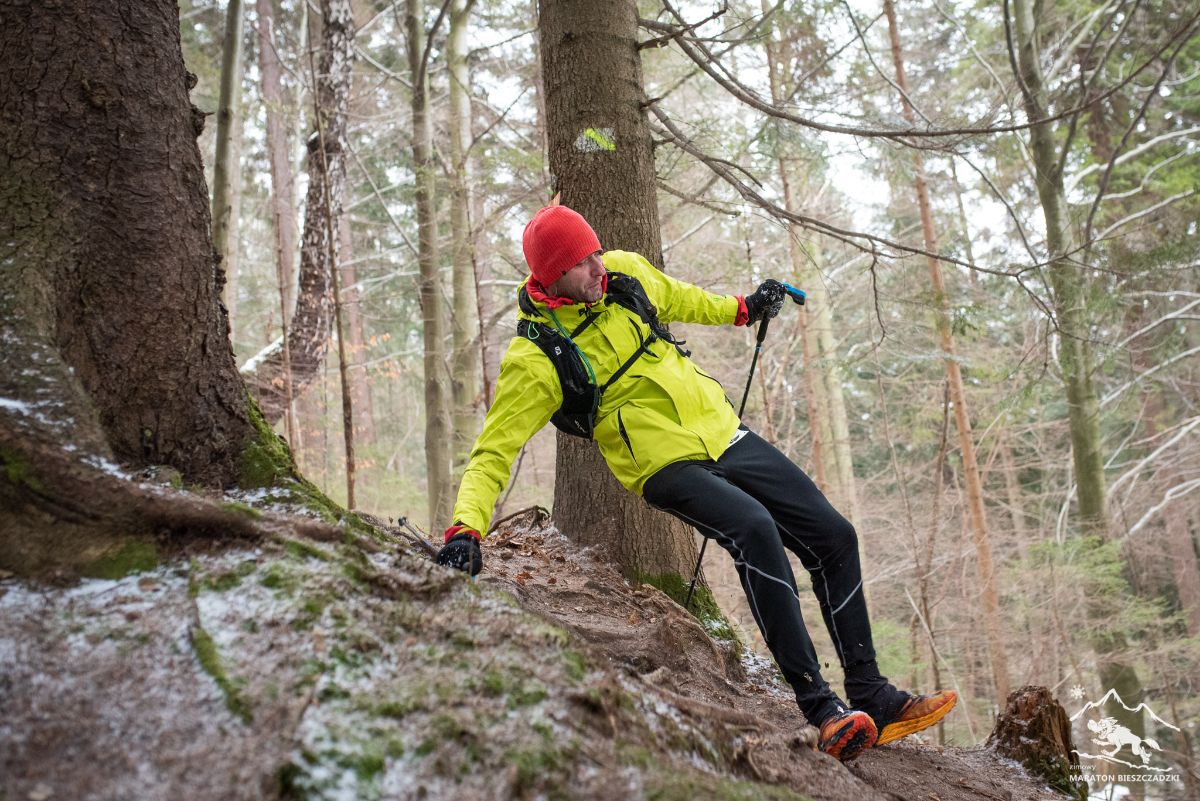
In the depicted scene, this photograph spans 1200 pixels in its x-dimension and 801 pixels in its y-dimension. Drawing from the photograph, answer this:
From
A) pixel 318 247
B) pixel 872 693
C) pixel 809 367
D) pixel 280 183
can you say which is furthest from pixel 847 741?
pixel 280 183

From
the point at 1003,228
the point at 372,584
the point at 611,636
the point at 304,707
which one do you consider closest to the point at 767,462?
the point at 611,636

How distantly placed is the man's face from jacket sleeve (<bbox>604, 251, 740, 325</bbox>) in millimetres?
238

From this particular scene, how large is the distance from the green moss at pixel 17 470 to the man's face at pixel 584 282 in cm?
200

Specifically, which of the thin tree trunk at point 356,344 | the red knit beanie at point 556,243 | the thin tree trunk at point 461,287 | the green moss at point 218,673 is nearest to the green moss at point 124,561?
the green moss at point 218,673

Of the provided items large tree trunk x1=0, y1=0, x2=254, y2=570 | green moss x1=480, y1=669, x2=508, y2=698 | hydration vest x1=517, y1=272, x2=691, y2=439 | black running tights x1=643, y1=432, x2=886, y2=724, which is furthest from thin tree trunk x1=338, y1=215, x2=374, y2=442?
green moss x1=480, y1=669, x2=508, y2=698

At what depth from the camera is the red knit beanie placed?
3.53 meters

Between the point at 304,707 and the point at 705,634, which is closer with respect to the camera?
the point at 304,707

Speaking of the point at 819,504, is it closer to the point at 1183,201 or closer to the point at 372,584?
the point at 372,584

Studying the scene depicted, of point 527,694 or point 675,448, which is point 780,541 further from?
point 527,694

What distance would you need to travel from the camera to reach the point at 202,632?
2.15 metres

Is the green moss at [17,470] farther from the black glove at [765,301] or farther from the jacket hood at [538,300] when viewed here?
the black glove at [765,301]

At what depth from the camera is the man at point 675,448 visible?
331 cm

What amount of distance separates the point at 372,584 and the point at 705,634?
2.28 m
